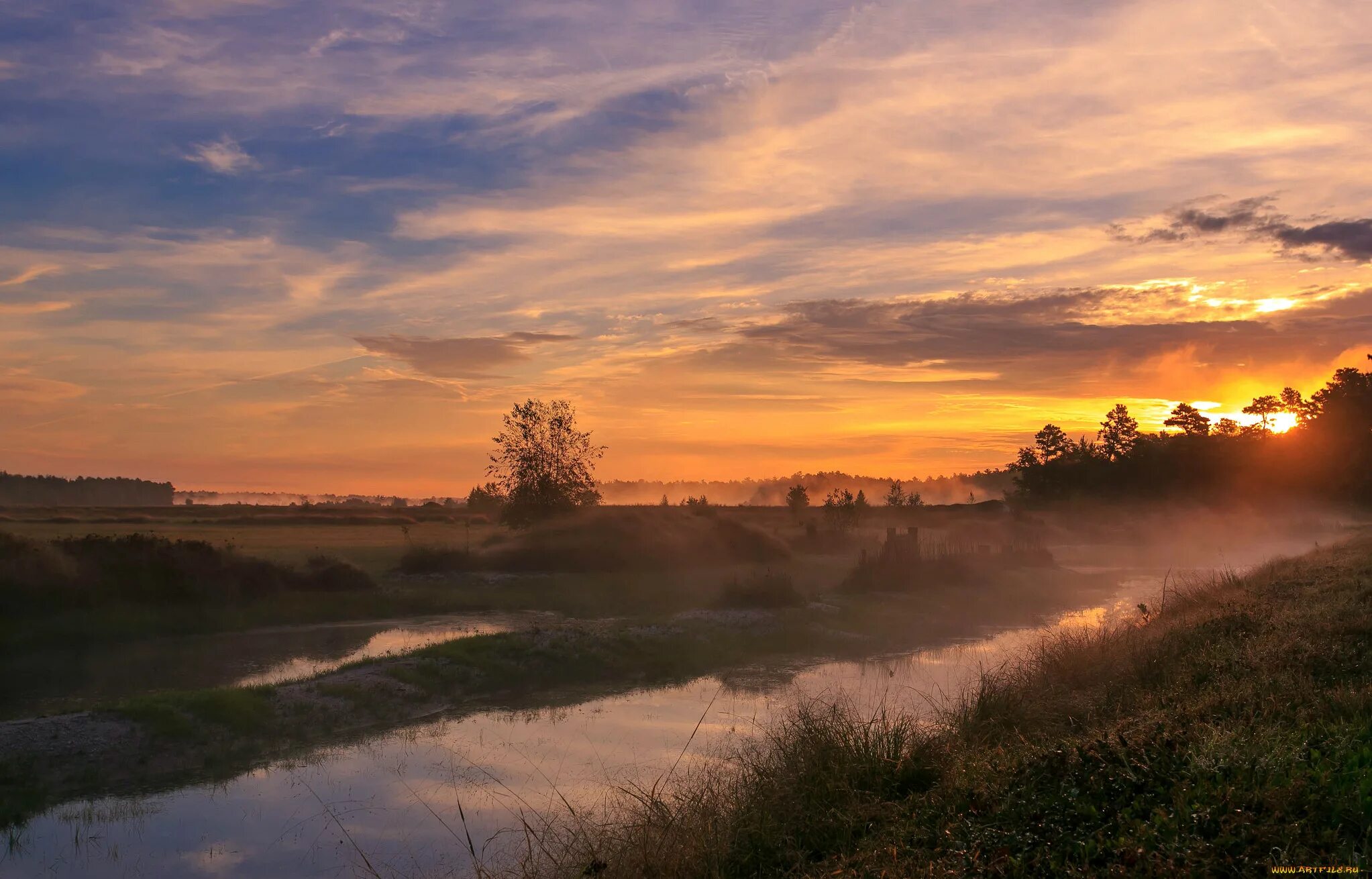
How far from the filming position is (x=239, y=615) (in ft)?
93.4

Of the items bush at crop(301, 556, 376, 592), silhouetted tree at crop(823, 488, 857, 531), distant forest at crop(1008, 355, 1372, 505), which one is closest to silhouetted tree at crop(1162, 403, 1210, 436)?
distant forest at crop(1008, 355, 1372, 505)

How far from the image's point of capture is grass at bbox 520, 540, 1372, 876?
6785 millimetres

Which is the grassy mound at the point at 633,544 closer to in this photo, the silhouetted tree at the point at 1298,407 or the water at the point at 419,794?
the water at the point at 419,794

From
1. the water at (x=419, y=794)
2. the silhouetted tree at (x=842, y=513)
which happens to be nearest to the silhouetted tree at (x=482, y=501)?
the silhouetted tree at (x=842, y=513)

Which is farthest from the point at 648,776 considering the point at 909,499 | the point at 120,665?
the point at 909,499

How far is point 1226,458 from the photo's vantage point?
7288 cm

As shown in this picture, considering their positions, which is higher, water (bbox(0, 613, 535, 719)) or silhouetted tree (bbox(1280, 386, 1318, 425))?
silhouetted tree (bbox(1280, 386, 1318, 425))

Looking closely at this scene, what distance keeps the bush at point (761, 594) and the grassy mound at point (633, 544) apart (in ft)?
41.2

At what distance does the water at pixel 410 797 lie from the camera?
10.8m

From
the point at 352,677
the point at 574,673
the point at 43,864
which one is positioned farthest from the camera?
the point at 574,673

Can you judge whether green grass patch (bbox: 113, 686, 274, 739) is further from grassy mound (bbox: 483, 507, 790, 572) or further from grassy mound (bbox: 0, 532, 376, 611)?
grassy mound (bbox: 483, 507, 790, 572)

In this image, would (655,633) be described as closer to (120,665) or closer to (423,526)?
(120,665)

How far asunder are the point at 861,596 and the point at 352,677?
66.3 ft

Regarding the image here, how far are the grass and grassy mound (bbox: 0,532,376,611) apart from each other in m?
21.9
